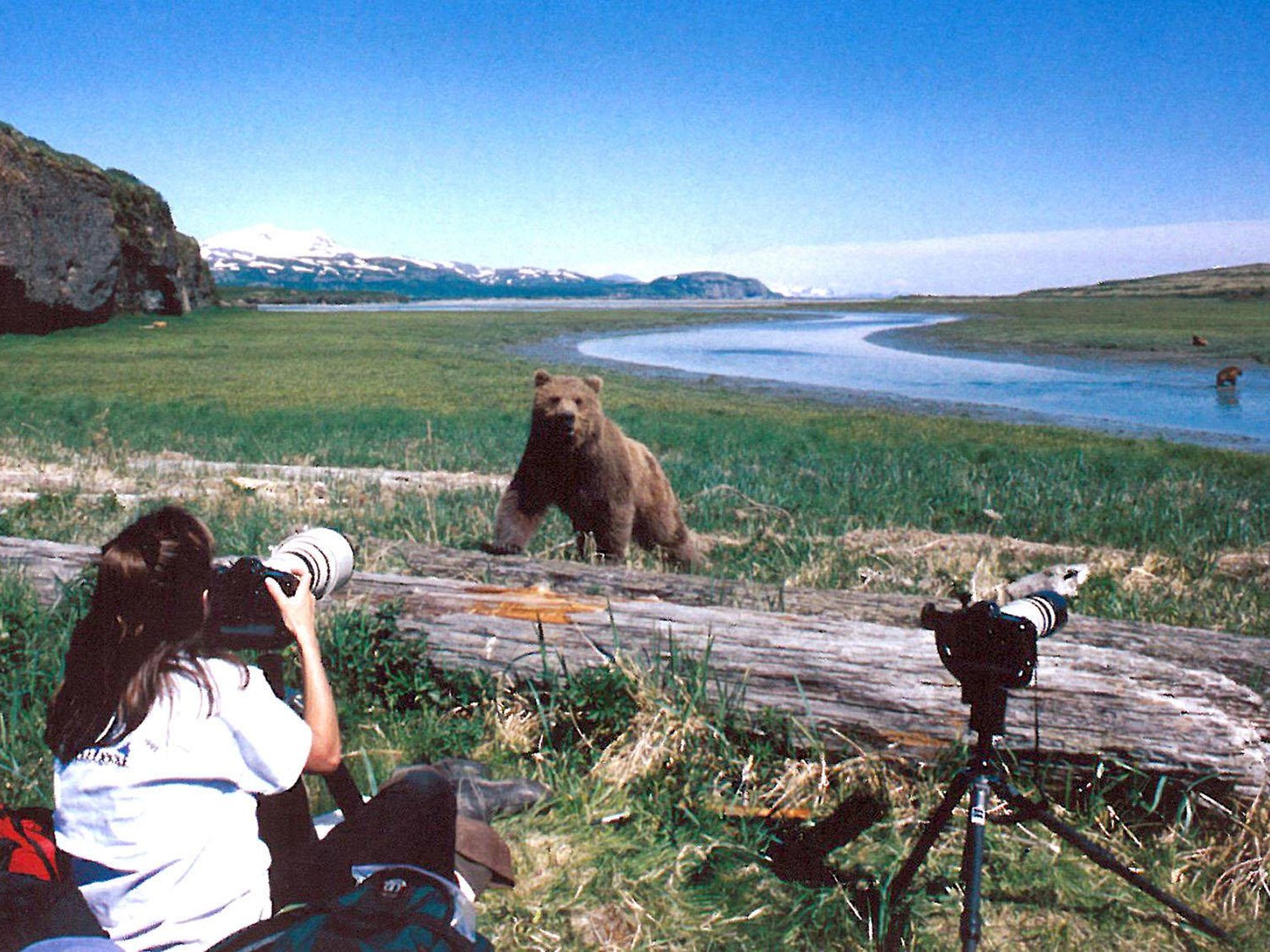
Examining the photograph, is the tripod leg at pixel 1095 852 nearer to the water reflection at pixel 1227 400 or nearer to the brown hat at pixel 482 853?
the brown hat at pixel 482 853

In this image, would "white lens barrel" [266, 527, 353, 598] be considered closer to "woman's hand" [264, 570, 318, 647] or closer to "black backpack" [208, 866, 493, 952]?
"woman's hand" [264, 570, 318, 647]

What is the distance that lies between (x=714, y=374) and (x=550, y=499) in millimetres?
27798

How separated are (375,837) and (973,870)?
1703 millimetres

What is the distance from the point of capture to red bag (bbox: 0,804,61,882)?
255 centimetres

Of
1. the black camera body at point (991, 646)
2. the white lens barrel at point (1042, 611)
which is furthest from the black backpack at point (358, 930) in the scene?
the white lens barrel at point (1042, 611)

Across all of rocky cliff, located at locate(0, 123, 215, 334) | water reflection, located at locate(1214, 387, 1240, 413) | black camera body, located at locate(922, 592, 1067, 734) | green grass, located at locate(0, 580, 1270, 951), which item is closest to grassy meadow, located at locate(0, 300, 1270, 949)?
green grass, located at locate(0, 580, 1270, 951)

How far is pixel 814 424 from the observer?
19.6 meters

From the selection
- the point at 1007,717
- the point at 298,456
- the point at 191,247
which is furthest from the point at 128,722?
the point at 191,247

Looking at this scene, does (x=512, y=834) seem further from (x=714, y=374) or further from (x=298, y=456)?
(x=714, y=374)

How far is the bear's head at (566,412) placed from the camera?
23.6 feet

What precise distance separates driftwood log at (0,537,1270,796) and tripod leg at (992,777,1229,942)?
793 mm

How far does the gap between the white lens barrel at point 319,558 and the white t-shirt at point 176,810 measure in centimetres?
43

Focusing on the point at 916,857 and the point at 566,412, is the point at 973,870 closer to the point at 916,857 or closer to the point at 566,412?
the point at 916,857

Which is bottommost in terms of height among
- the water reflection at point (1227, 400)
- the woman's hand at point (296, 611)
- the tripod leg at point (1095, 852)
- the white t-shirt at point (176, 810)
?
the water reflection at point (1227, 400)
